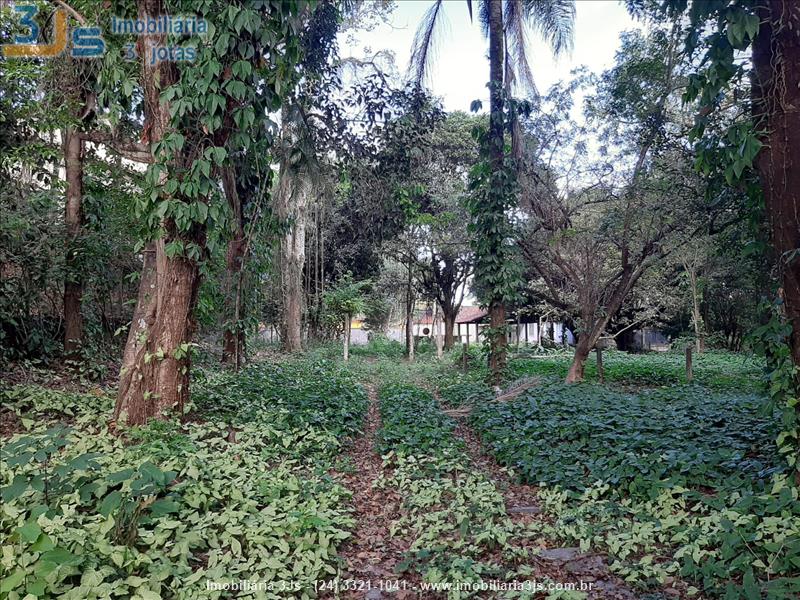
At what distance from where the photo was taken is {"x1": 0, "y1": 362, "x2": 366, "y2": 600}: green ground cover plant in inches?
96.0

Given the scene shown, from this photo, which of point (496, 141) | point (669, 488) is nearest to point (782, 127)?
point (669, 488)

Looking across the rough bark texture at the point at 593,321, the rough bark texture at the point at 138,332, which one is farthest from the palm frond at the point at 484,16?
the rough bark texture at the point at 138,332

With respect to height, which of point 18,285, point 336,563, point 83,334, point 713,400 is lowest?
point 336,563

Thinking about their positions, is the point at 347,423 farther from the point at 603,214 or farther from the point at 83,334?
the point at 603,214

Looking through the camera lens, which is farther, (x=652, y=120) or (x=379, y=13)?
(x=379, y=13)

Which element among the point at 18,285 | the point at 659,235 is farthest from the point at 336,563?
the point at 659,235

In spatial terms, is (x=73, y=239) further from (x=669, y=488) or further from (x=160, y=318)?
(x=669, y=488)

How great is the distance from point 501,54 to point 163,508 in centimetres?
944

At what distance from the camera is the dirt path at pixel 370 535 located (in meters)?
2.93

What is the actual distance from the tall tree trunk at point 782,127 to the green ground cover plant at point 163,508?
11.4ft

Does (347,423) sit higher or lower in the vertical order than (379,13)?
lower

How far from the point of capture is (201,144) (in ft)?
14.9

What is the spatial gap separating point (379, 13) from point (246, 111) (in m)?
8.61

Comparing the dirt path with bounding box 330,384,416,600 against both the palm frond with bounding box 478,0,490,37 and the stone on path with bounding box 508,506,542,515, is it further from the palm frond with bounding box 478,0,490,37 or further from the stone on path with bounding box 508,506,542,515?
the palm frond with bounding box 478,0,490,37
